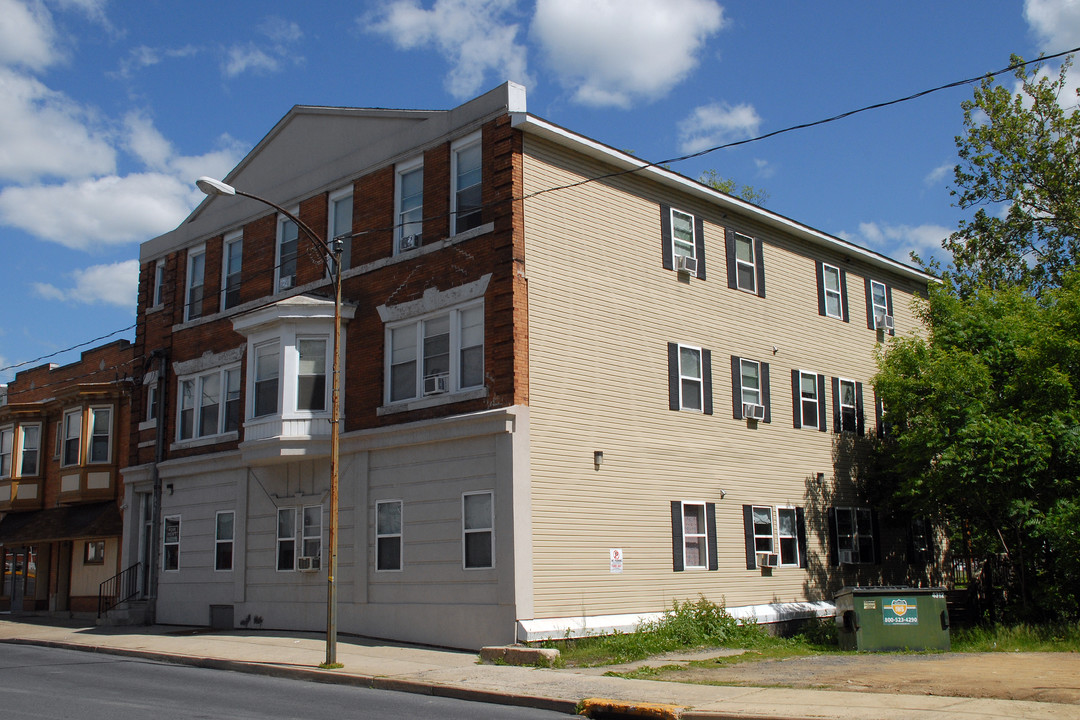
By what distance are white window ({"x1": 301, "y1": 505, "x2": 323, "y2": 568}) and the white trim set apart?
9.52m

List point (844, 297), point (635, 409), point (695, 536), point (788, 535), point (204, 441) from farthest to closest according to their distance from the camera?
point (844, 297) → point (204, 441) → point (788, 535) → point (695, 536) → point (635, 409)

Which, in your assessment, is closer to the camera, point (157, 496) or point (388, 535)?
point (388, 535)

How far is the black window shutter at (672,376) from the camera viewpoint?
827 inches

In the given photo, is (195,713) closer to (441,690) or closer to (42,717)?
(42,717)

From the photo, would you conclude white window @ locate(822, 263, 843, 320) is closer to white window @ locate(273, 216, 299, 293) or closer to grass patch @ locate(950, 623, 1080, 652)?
grass patch @ locate(950, 623, 1080, 652)

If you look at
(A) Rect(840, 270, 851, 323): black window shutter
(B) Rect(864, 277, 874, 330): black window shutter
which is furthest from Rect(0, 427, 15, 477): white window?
(B) Rect(864, 277, 874, 330): black window shutter

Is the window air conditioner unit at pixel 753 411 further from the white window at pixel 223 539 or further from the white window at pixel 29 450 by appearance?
the white window at pixel 29 450

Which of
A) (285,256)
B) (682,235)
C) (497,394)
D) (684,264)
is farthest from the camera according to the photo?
(285,256)

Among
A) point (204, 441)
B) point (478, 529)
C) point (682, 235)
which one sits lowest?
point (478, 529)

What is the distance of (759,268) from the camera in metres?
24.5

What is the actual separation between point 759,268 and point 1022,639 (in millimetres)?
10432

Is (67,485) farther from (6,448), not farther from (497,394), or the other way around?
(497,394)

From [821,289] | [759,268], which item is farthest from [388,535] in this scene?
[821,289]

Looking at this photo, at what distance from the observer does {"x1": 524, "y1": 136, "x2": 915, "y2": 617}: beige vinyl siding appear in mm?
18234
